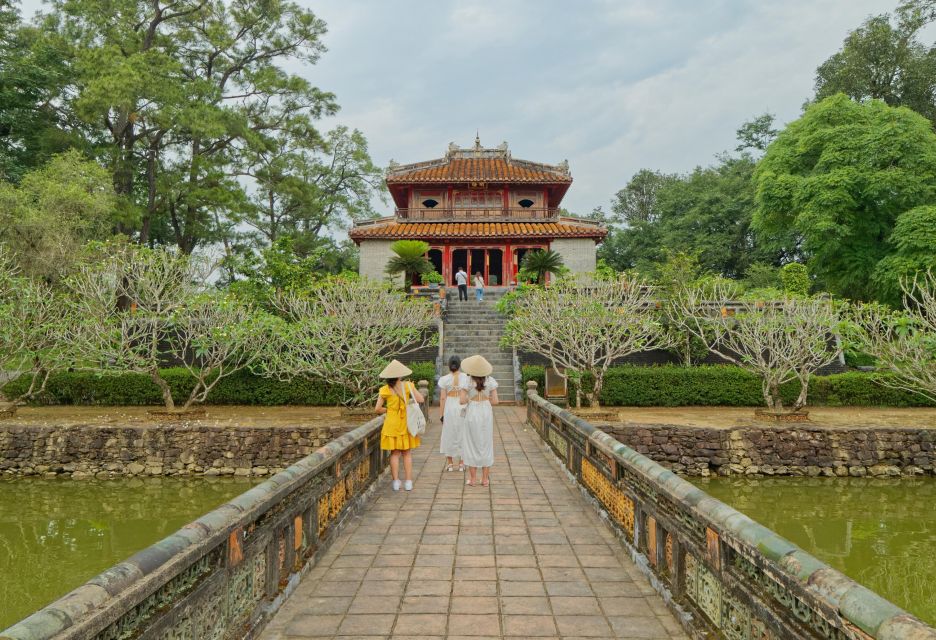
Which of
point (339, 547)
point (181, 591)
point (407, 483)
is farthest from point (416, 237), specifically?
point (181, 591)

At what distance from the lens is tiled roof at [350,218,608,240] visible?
26.6m

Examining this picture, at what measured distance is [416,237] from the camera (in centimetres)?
2678

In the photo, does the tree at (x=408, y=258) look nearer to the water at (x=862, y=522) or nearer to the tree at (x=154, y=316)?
the tree at (x=154, y=316)

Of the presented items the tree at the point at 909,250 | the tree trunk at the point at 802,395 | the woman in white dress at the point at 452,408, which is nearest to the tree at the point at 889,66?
the tree at the point at 909,250

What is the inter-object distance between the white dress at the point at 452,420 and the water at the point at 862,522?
4.77 meters

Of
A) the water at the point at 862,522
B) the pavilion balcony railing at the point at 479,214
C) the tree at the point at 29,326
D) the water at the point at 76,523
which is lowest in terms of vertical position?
the water at the point at 76,523

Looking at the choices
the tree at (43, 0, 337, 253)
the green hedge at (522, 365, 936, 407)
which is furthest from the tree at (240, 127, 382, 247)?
the green hedge at (522, 365, 936, 407)

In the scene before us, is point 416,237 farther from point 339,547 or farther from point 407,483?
point 339,547

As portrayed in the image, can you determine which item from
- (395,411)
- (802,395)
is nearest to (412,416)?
(395,411)

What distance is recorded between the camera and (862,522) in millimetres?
8766

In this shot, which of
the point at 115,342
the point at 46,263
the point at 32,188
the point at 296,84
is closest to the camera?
the point at 115,342

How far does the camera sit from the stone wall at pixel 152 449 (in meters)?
12.0

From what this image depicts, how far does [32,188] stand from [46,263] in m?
2.99

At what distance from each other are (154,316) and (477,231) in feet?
53.4
